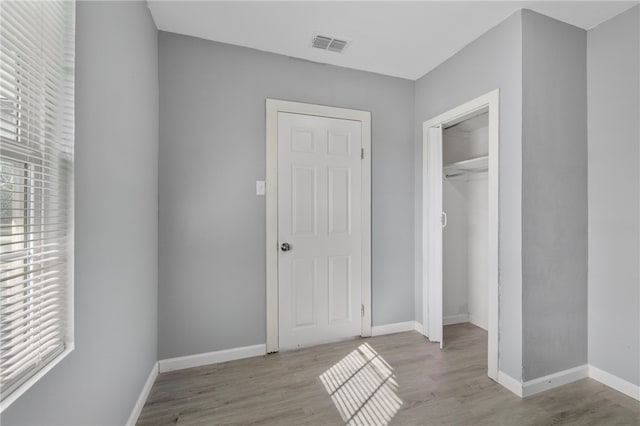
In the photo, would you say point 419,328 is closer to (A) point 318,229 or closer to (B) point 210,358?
(A) point 318,229

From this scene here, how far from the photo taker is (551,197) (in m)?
2.15

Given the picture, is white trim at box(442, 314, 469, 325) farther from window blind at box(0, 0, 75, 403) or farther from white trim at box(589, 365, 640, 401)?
window blind at box(0, 0, 75, 403)

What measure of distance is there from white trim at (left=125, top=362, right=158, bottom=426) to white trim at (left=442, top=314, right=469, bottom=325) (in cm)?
284

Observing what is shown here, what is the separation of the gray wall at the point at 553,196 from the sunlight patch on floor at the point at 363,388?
0.94 m

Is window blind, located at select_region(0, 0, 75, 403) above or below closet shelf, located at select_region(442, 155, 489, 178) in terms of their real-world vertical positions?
below

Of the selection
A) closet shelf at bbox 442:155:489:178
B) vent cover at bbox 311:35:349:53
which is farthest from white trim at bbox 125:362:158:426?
closet shelf at bbox 442:155:489:178

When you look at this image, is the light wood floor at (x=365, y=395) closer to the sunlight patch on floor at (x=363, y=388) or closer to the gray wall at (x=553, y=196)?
the sunlight patch on floor at (x=363, y=388)

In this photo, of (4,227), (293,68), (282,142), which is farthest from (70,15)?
(293,68)

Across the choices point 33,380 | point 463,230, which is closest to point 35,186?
point 33,380

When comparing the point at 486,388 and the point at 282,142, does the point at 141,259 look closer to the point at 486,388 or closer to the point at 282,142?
the point at 282,142

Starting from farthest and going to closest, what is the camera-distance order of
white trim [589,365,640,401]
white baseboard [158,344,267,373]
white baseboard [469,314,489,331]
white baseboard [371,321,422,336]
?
white baseboard [469,314,489,331] < white baseboard [371,321,422,336] < white baseboard [158,344,267,373] < white trim [589,365,640,401]

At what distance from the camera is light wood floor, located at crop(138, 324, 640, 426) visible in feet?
5.99

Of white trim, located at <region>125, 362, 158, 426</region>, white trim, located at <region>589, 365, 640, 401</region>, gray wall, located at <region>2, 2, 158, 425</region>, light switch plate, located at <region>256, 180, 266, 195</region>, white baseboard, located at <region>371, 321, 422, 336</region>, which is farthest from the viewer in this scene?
white baseboard, located at <region>371, 321, 422, 336</region>

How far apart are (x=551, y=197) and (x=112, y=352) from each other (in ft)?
9.41
